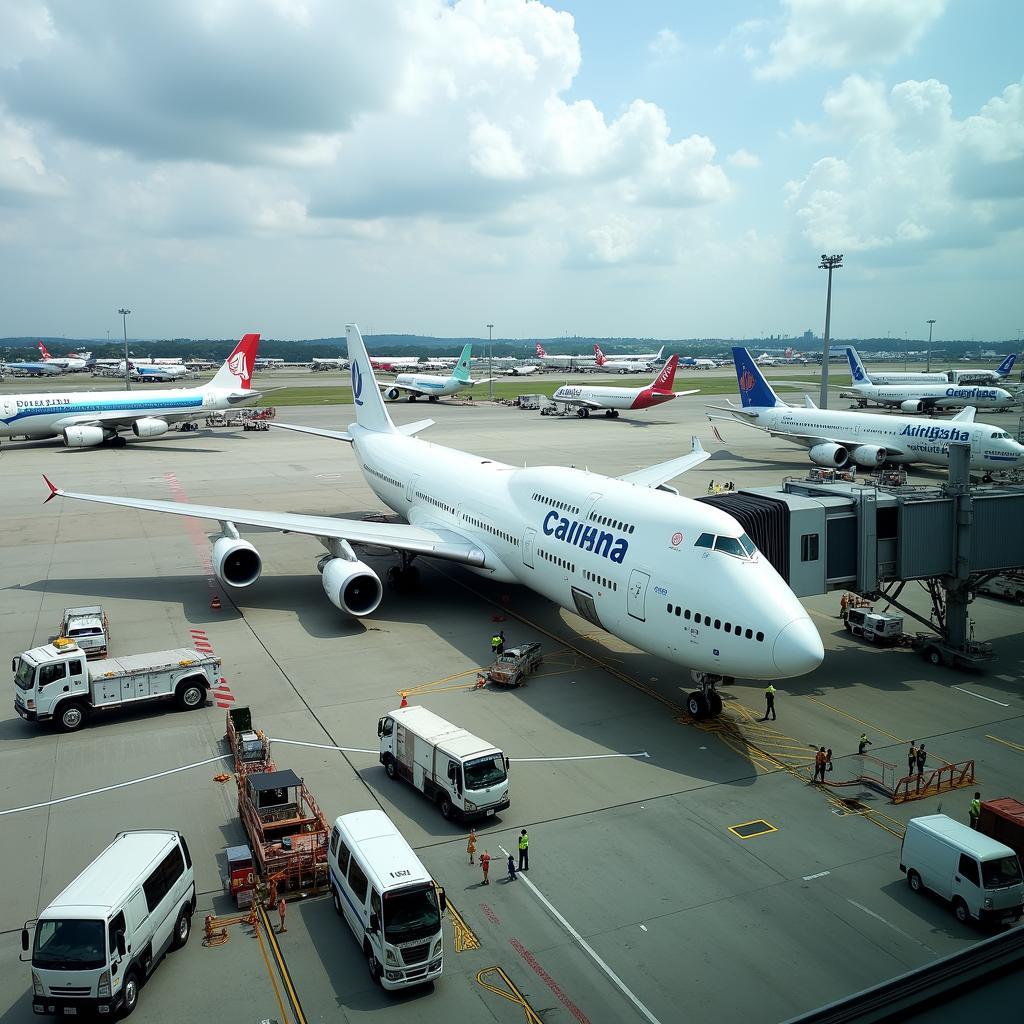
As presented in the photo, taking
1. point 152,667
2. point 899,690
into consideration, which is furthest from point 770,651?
point 152,667

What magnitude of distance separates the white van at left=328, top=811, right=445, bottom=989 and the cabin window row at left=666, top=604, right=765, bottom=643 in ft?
30.9

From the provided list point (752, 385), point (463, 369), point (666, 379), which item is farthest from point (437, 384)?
point (752, 385)

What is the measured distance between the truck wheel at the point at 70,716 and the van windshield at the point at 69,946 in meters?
11.1

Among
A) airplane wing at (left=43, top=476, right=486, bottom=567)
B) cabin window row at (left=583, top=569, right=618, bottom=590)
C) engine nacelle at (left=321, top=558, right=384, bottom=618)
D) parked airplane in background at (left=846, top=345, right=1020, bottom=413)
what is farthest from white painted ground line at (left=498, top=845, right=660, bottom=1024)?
parked airplane in background at (left=846, top=345, right=1020, bottom=413)

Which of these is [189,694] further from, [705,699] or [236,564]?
[705,699]

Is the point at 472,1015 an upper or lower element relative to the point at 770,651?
lower

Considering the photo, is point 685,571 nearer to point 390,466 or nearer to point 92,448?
point 390,466

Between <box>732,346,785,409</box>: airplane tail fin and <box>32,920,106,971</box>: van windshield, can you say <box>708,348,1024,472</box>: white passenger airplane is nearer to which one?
<box>732,346,785,409</box>: airplane tail fin

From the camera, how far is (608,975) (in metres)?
13.5

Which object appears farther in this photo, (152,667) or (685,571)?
(152,667)

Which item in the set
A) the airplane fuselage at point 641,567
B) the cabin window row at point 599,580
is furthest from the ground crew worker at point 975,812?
the cabin window row at point 599,580

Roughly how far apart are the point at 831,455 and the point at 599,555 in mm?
43111

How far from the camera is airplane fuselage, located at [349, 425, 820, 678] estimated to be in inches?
802

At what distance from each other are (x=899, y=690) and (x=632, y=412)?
94.4m
